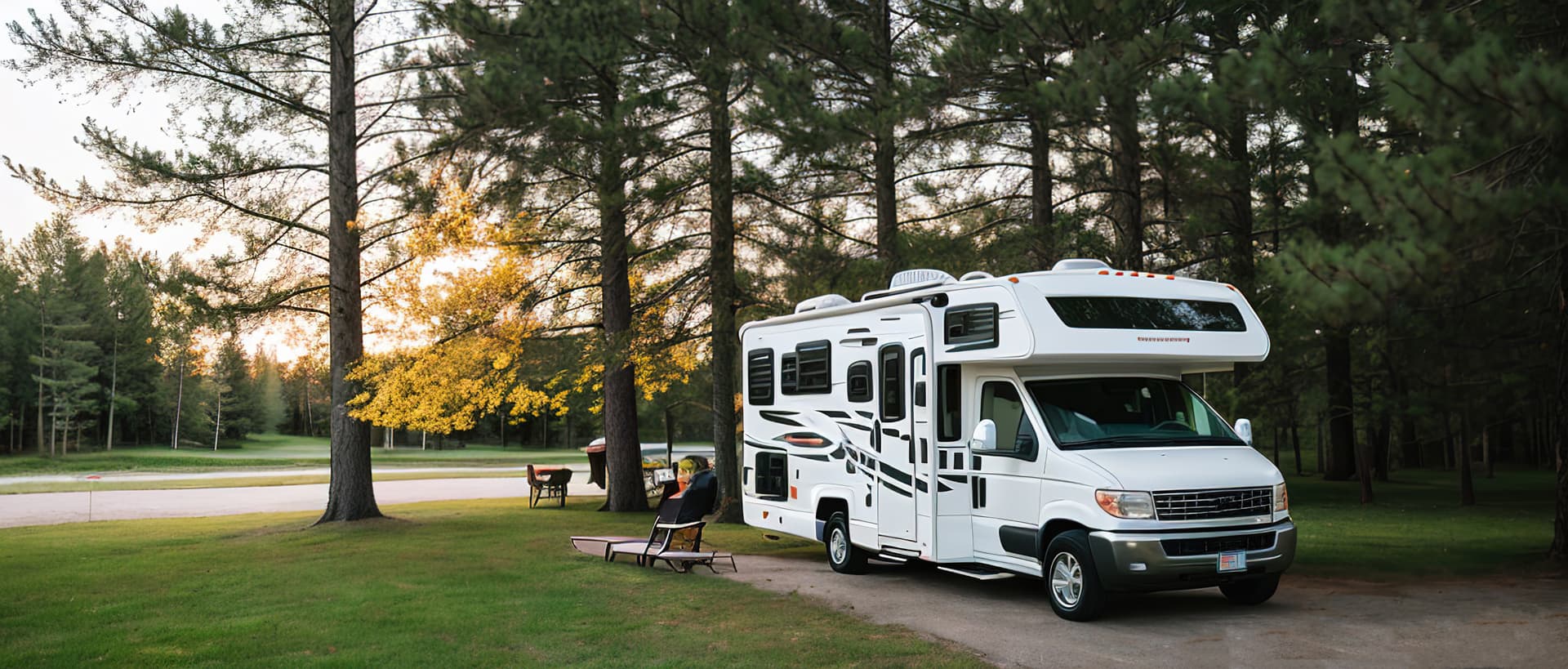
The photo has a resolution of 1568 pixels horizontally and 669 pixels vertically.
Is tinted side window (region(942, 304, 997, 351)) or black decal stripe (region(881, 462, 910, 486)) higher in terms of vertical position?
tinted side window (region(942, 304, 997, 351))

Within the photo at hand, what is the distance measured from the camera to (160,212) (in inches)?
714

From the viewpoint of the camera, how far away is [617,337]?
18578 millimetres

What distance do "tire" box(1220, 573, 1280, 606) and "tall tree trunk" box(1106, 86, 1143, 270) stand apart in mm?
4568

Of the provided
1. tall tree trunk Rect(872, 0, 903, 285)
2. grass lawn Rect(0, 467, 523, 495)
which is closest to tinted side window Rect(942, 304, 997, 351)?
tall tree trunk Rect(872, 0, 903, 285)

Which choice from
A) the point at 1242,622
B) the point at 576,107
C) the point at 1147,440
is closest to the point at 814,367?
the point at 1147,440

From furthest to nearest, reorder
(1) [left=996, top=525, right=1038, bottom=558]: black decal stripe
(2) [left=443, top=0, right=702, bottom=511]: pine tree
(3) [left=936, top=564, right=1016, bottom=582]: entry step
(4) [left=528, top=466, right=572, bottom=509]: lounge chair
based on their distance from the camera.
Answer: (4) [left=528, top=466, right=572, bottom=509]: lounge chair, (2) [left=443, top=0, right=702, bottom=511]: pine tree, (3) [left=936, top=564, right=1016, bottom=582]: entry step, (1) [left=996, top=525, right=1038, bottom=558]: black decal stripe

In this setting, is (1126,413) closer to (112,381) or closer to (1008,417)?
(1008,417)

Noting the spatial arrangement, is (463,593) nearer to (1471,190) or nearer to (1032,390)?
(1032,390)

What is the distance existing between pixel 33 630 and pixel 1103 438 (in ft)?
28.3

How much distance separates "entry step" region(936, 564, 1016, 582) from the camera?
10102 mm

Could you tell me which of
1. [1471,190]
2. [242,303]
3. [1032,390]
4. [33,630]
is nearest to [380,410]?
[242,303]

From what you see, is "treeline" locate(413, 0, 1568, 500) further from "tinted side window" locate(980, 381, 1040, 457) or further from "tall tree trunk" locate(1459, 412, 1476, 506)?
"tinted side window" locate(980, 381, 1040, 457)

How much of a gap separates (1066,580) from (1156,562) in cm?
83

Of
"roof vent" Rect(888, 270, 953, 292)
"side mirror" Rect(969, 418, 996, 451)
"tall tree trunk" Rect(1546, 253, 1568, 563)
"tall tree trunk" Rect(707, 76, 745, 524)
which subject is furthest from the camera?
"tall tree trunk" Rect(707, 76, 745, 524)
